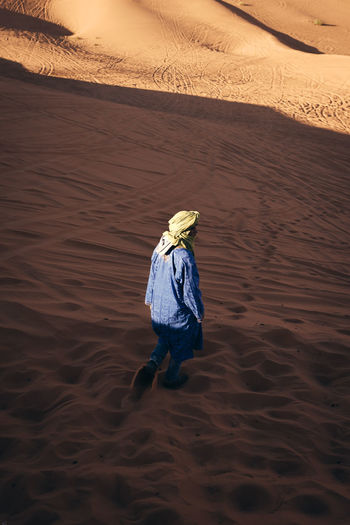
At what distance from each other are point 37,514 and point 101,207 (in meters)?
4.92

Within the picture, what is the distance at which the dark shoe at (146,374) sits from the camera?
3195 millimetres

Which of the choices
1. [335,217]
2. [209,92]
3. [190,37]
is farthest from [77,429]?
[190,37]

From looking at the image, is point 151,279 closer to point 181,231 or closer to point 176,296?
point 176,296

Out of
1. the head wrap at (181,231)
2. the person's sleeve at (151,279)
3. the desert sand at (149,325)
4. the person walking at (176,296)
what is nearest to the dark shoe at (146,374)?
the person walking at (176,296)

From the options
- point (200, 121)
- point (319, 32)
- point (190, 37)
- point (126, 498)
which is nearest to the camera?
point (126, 498)

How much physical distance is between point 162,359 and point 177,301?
1.75 feet

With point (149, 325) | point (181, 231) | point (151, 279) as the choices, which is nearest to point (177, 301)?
point (151, 279)

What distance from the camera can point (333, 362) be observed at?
3744 millimetres

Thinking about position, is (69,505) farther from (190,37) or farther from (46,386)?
(190,37)

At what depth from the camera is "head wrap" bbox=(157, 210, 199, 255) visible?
Answer: 2.92 metres

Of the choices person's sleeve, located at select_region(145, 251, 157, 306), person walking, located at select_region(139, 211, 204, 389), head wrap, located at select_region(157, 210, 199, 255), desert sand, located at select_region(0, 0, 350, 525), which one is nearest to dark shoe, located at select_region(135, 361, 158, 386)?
person walking, located at select_region(139, 211, 204, 389)

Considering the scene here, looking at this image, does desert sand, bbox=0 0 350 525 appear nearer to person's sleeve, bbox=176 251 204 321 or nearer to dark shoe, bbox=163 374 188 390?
dark shoe, bbox=163 374 188 390

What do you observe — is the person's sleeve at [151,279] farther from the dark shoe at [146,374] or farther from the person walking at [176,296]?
the dark shoe at [146,374]

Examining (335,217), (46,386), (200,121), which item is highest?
(200,121)
